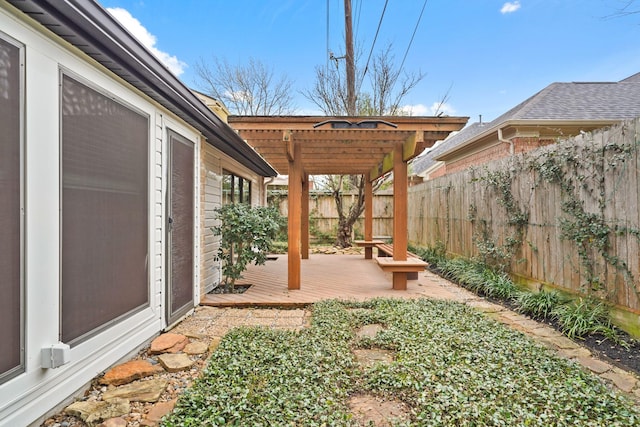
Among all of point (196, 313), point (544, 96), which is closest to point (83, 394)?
point (196, 313)

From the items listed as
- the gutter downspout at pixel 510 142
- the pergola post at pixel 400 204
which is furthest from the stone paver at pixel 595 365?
the gutter downspout at pixel 510 142

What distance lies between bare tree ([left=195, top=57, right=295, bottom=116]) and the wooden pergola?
958 centimetres

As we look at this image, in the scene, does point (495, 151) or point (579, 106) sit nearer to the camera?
point (579, 106)

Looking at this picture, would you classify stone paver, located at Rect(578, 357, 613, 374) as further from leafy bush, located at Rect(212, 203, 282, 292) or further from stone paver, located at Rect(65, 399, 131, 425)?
leafy bush, located at Rect(212, 203, 282, 292)

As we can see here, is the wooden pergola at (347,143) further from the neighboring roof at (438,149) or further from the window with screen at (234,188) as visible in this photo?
the neighboring roof at (438,149)

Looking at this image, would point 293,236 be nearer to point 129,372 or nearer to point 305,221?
point 129,372

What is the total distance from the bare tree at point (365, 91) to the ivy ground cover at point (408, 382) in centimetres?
758

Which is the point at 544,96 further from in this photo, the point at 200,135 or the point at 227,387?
the point at 227,387

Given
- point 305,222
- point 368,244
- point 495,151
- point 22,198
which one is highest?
point 495,151

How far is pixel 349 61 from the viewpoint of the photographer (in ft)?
30.7

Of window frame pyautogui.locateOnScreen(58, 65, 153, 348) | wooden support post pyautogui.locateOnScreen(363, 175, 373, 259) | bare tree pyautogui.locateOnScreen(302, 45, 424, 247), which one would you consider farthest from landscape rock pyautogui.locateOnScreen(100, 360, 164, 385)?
bare tree pyautogui.locateOnScreen(302, 45, 424, 247)

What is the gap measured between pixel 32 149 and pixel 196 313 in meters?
2.63

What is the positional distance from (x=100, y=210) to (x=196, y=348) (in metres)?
1.38

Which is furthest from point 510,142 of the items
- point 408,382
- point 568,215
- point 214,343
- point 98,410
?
point 98,410
